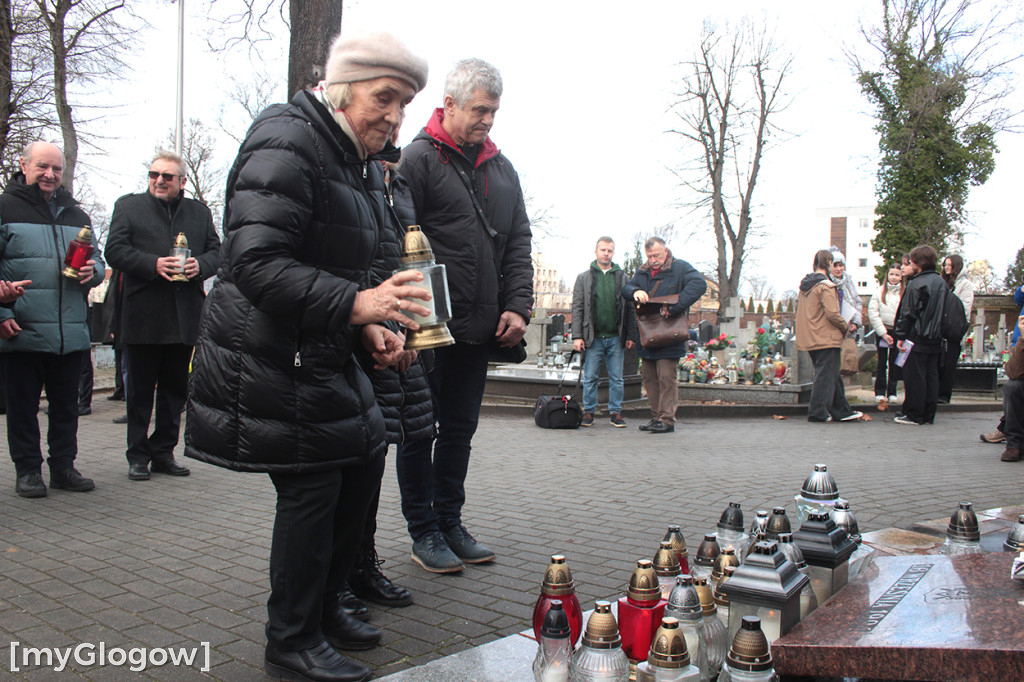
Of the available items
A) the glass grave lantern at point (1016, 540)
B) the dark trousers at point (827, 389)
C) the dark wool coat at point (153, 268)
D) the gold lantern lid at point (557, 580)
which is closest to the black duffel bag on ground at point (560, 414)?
the dark trousers at point (827, 389)

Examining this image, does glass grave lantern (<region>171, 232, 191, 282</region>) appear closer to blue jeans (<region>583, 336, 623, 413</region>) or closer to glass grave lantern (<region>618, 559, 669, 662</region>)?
glass grave lantern (<region>618, 559, 669, 662</region>)

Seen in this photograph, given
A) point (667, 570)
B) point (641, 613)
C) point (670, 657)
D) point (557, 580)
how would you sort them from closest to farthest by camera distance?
point (670, 657) → point (641, 613) → point (557, 580) → point (667, 570)

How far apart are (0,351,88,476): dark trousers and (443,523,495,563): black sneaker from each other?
290 cm

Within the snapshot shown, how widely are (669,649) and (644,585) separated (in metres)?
0.35

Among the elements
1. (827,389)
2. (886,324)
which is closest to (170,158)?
(827,389)

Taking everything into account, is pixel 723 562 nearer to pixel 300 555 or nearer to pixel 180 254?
pixel 300 555

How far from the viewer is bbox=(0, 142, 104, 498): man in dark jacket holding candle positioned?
536 cm

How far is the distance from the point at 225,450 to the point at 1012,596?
2.40 meters

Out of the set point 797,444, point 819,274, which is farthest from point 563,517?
point 819,274

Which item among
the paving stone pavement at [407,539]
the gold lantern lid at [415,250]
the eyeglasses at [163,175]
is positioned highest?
the eyeglasses at [163,175]

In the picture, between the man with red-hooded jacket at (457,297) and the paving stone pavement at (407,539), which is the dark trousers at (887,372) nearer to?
the paving stone pavement at (407,539)

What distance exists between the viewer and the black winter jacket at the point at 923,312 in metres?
10.0

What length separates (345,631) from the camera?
2979mm

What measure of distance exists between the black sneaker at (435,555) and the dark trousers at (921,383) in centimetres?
807
